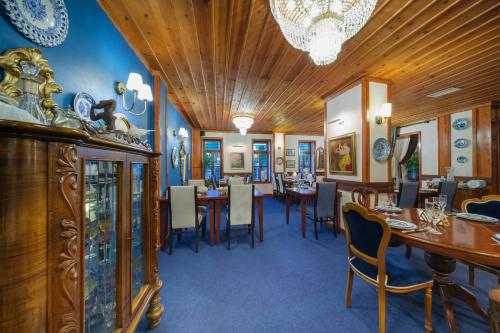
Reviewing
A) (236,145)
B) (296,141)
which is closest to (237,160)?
(236,145)

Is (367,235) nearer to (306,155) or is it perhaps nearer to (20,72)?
(20,72)

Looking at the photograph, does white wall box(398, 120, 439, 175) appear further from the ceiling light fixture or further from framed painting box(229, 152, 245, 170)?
framed painting box(229, 152, 245, 170)

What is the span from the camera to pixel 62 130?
1.92 ft

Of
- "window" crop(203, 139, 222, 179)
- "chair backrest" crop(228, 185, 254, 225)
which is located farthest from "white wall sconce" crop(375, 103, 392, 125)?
"window" crop(203, 139, 222, 179)

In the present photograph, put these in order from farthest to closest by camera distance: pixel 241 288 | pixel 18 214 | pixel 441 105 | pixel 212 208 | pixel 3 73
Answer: pixel 441 105 < pixel 212 208 < pixel 241 288 < pixel 3 73 < pixel 18 214

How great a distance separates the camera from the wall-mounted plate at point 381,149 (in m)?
2.97

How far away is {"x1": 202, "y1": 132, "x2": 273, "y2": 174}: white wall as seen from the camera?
766 centimetres

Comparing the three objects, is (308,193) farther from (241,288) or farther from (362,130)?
(241,288)

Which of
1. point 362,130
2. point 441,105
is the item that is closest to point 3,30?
point 362,130

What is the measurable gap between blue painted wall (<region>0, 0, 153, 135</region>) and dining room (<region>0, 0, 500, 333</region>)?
0.01 meters

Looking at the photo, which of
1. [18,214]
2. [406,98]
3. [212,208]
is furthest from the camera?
[406,98]

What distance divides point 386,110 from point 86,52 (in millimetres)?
3807

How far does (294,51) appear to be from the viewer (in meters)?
2.29

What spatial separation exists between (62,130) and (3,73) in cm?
79
